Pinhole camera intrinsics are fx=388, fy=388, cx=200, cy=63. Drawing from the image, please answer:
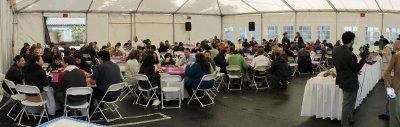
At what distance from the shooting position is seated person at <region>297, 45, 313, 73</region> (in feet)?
45.7

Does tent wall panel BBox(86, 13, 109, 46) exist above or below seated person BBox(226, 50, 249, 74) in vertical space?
above

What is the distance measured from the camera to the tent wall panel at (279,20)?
829 inches

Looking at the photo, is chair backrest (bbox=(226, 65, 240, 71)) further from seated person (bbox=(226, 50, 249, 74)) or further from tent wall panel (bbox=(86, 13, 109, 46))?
tent wall panel (bbox=(86, 13, 109, 46))

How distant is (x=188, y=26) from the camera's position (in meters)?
22.8

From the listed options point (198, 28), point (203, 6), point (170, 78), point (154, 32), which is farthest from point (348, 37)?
point (198, 28)

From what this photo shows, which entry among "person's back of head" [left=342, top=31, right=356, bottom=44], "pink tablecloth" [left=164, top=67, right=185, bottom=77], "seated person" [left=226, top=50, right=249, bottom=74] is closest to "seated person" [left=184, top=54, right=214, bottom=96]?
"pink tablecloth" [left=164, top=67, right=185, bottom=77]

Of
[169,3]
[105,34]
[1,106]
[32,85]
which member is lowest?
[1,106]

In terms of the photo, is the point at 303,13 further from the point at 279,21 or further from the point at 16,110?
the point at 16,110

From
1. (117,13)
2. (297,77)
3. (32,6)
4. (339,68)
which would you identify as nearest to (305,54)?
(297,77)

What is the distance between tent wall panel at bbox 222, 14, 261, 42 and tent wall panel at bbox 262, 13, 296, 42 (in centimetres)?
50

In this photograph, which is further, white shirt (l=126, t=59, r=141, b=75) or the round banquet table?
white shirt (l=126, t=59, r=141, b=75)

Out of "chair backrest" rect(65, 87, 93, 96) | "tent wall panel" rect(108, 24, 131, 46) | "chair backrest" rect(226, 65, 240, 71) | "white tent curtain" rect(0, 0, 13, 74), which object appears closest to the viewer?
"chair backrest" rect(65, 87, 93, 96)

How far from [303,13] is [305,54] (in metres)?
7.17

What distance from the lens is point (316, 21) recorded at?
20078mm
